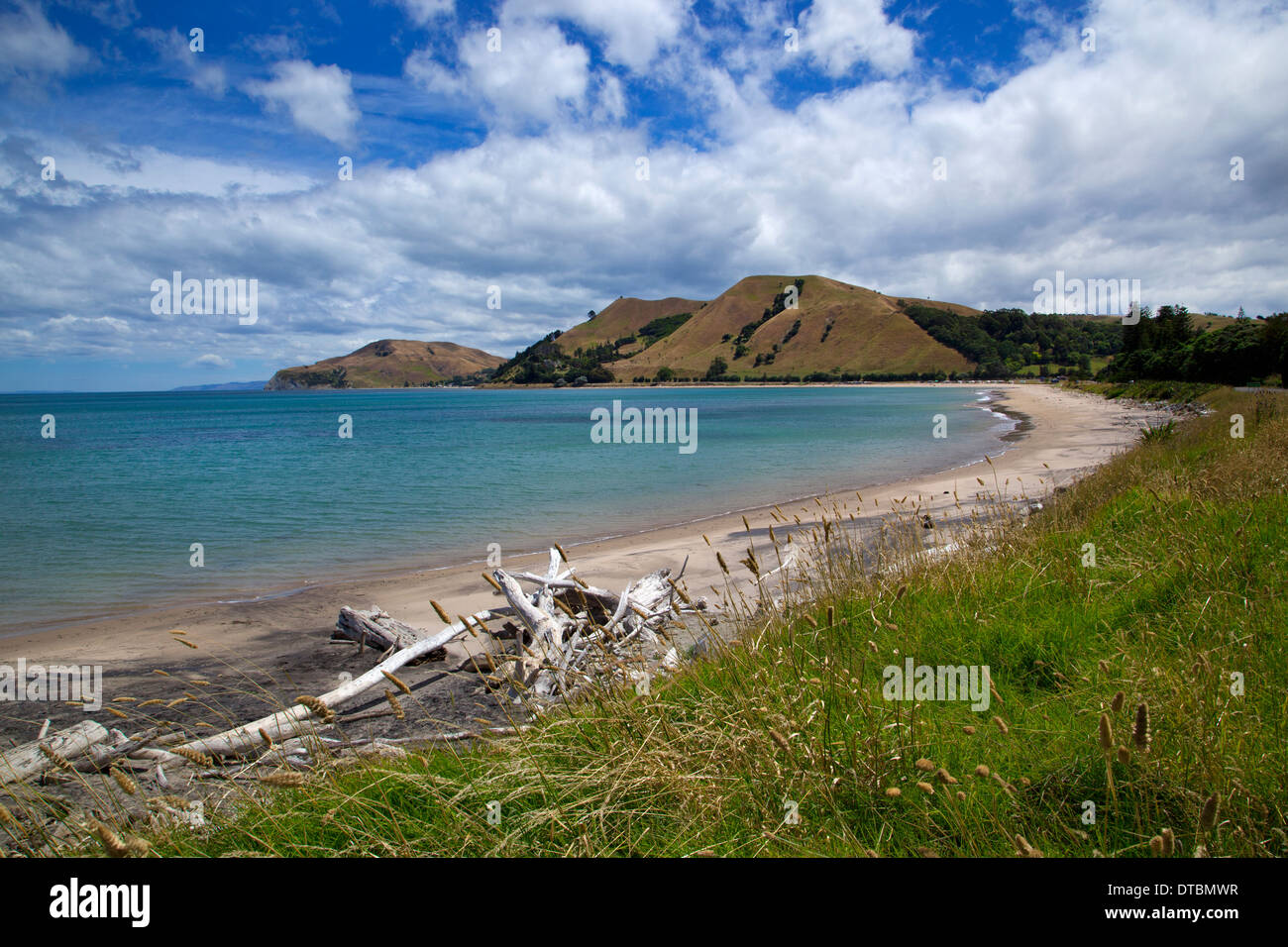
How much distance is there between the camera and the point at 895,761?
2.94 m

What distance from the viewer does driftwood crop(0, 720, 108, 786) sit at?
5.00 metres

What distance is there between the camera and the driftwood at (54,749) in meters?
5.00

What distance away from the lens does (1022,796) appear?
275cm

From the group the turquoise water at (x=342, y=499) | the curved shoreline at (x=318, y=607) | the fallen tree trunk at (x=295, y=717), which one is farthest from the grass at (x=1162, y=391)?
the fallen tree trunk at (x=295, y=717)

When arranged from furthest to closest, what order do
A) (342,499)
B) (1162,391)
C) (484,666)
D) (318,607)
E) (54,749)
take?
(1162,391) < (342,499) < (318,607) < (484,666) < (54,749)

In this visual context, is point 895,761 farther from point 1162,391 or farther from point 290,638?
point 1162,391

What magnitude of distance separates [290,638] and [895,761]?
30.5 feet

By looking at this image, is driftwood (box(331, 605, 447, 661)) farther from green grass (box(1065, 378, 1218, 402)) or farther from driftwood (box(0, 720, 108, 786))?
green grass (box(1065, 378, 1218, 402))

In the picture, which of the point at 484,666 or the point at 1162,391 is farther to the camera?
the point at 1162,391

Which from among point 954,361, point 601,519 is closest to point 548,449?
point 601,519

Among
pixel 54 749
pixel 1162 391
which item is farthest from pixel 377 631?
pixel 1162 391

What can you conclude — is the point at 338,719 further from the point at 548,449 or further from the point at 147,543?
the point at 548,449

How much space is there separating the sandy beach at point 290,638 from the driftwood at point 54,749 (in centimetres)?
63

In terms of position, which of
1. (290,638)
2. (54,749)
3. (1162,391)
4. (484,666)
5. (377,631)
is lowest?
(290,638)
